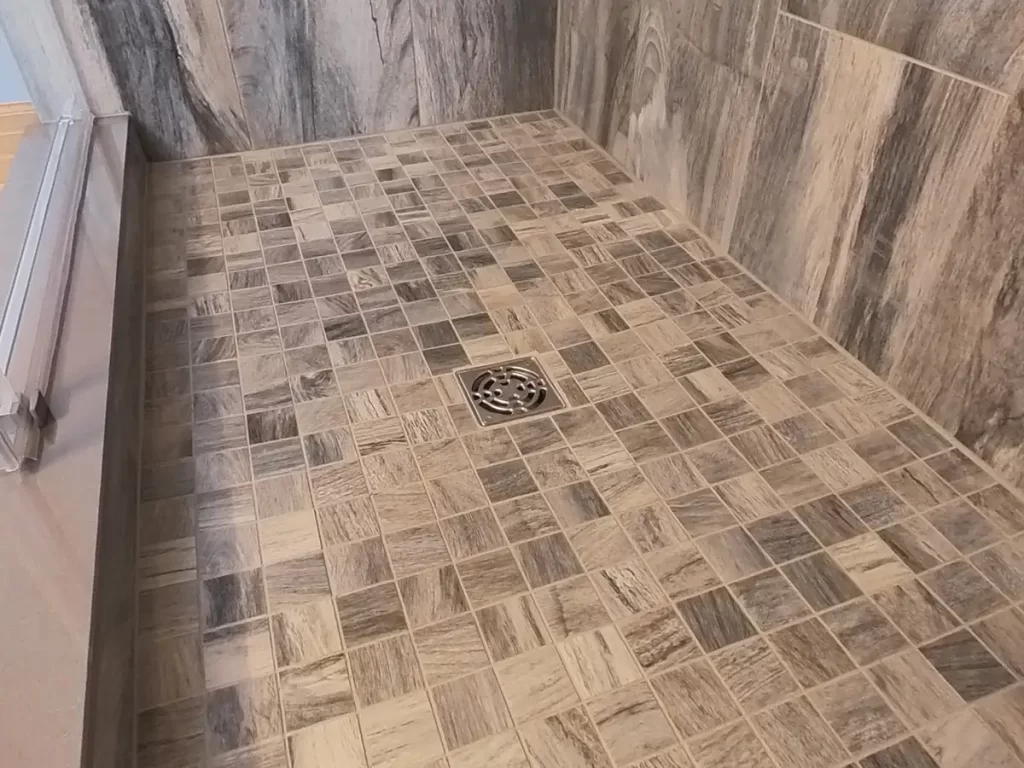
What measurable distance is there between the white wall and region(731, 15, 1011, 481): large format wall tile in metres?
1.58

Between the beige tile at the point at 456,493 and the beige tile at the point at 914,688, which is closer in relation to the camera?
the beige tile at the point at 914,688

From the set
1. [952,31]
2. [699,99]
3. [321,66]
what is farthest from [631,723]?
[321,66]

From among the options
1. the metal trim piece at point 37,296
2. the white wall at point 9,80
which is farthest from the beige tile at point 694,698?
the white wall at point 9,80

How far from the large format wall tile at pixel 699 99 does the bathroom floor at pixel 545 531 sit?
173mm

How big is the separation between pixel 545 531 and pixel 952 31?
0.86 meters

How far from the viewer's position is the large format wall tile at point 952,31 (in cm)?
95

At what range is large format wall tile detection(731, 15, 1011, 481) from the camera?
104 cm

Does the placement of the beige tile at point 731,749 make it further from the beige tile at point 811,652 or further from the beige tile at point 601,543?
the beige tile at point 601,543

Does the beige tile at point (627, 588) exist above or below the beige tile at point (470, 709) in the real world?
above

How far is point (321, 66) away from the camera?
191 cm

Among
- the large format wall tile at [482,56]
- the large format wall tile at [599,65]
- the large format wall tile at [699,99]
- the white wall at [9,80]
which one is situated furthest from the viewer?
the large format wall tile at [482,56]

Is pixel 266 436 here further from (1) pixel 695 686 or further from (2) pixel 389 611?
(1) pixel 695 686

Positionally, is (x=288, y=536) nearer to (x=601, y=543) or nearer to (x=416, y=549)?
(x=416, y=549)

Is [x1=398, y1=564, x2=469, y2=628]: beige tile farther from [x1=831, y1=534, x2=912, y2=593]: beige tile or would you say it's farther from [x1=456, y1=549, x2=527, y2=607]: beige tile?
[x1=831, y1=534, x2=912, y2=593]: beige tile
